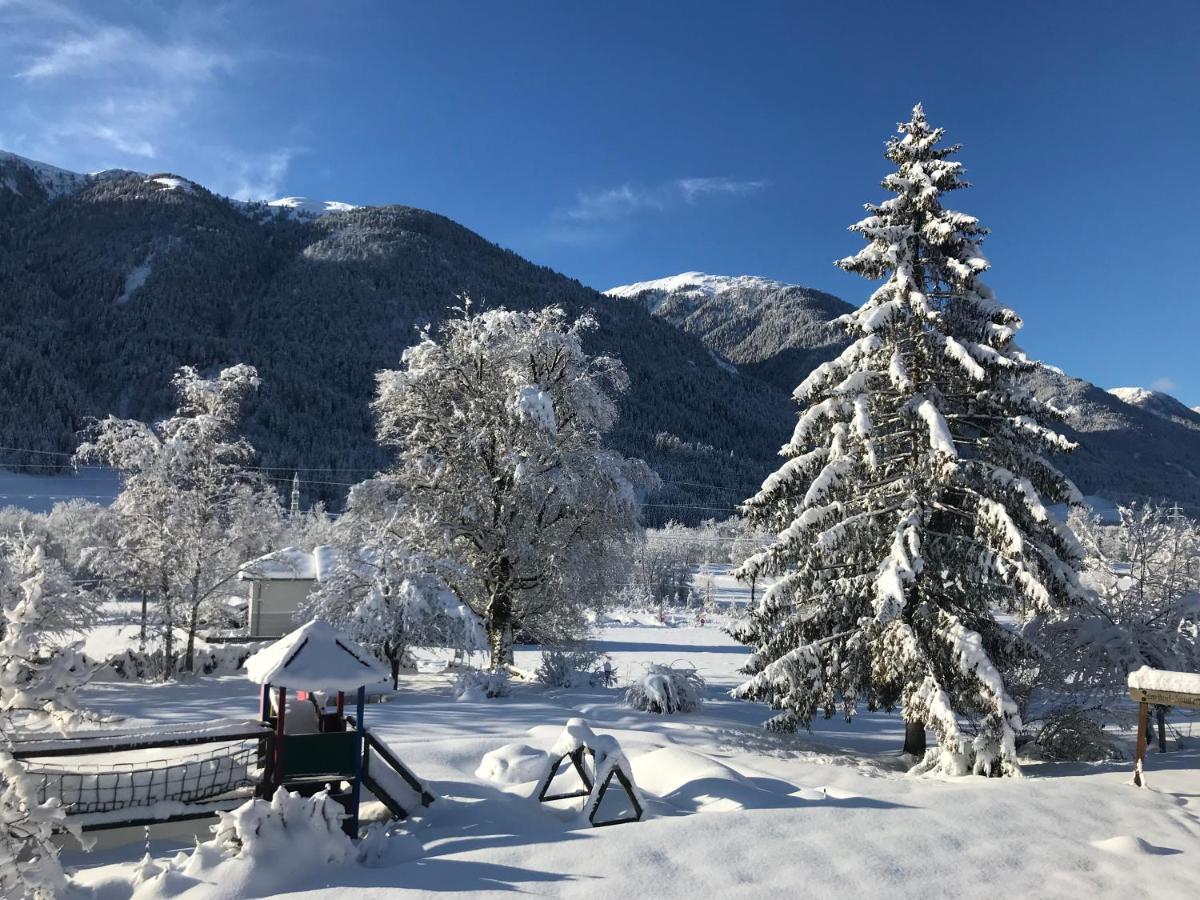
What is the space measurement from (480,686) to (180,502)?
10.4 metres

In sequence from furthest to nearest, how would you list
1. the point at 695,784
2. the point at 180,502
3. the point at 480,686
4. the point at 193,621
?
the point at 193,621 → the point at 180,502 → the point at 480,686 → the point at 695,784

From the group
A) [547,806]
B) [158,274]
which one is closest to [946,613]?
[547,806]

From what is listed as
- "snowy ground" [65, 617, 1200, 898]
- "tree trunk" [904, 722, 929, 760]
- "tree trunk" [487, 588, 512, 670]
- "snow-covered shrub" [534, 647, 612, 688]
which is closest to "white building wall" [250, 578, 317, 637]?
"tree trunk" [487, 588, 512, 670]

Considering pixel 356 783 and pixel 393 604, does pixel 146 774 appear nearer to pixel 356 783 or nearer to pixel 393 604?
pixel 356 783

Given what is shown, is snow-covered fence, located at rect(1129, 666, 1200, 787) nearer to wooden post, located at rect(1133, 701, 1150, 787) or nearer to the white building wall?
wooden post, located at rect(1133, 701, 1150, 787)

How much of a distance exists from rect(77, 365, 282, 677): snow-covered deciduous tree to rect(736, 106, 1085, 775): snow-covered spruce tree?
1534 cm

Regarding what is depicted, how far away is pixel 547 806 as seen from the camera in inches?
366

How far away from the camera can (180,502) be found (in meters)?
21.5

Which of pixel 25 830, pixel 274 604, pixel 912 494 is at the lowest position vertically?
pixel 274 604

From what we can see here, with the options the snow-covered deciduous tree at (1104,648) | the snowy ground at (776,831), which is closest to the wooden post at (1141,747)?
the snowy ground at (776,831)

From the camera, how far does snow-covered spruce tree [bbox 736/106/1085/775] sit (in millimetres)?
12383

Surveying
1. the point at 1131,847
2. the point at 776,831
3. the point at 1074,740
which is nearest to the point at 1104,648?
the point at 1074,740

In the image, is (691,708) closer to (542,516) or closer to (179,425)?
(542,516)

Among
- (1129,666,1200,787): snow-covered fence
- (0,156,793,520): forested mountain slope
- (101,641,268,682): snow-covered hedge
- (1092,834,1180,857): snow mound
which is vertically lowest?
(101,641,268,682): snow-covered hedge
